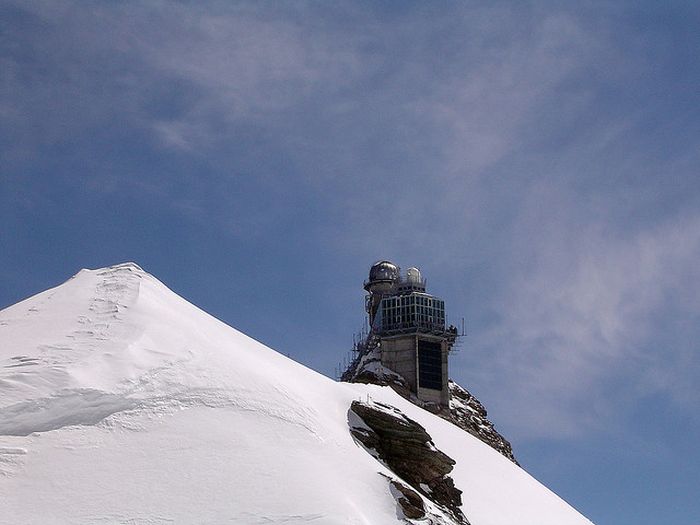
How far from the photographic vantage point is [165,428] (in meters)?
42.1

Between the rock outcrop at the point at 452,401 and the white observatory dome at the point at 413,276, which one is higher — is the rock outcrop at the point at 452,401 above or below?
below

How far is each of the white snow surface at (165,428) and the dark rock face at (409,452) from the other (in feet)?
3.91

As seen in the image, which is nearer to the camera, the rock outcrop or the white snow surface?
the white snow surface

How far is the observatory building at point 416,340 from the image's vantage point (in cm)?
12038

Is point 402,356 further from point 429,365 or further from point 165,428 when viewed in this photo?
point 165,428

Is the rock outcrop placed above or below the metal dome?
below

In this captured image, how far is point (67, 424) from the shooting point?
1618 inches

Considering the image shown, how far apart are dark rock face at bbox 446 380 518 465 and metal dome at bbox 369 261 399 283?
16.9 metres

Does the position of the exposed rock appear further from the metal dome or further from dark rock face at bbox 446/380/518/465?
the metal dome

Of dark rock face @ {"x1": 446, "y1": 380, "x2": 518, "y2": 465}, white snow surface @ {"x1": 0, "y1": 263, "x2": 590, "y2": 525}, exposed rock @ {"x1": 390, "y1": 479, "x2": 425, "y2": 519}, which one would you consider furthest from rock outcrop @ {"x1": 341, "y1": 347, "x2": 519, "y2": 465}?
exposed rock @ {"x1": 390, "y1": 479, "x2": 425, "y2": 519}

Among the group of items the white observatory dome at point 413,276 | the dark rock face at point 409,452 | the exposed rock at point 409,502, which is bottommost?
the exposed rock at point 409,502

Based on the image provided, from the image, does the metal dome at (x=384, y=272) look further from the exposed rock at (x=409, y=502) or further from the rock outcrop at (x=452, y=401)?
the exposed rock at (x=409, y=502)

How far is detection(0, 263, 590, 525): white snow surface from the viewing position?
3741cm

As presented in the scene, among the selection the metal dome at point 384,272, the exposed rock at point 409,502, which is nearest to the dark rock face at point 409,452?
the exposed rock at point 409,502
